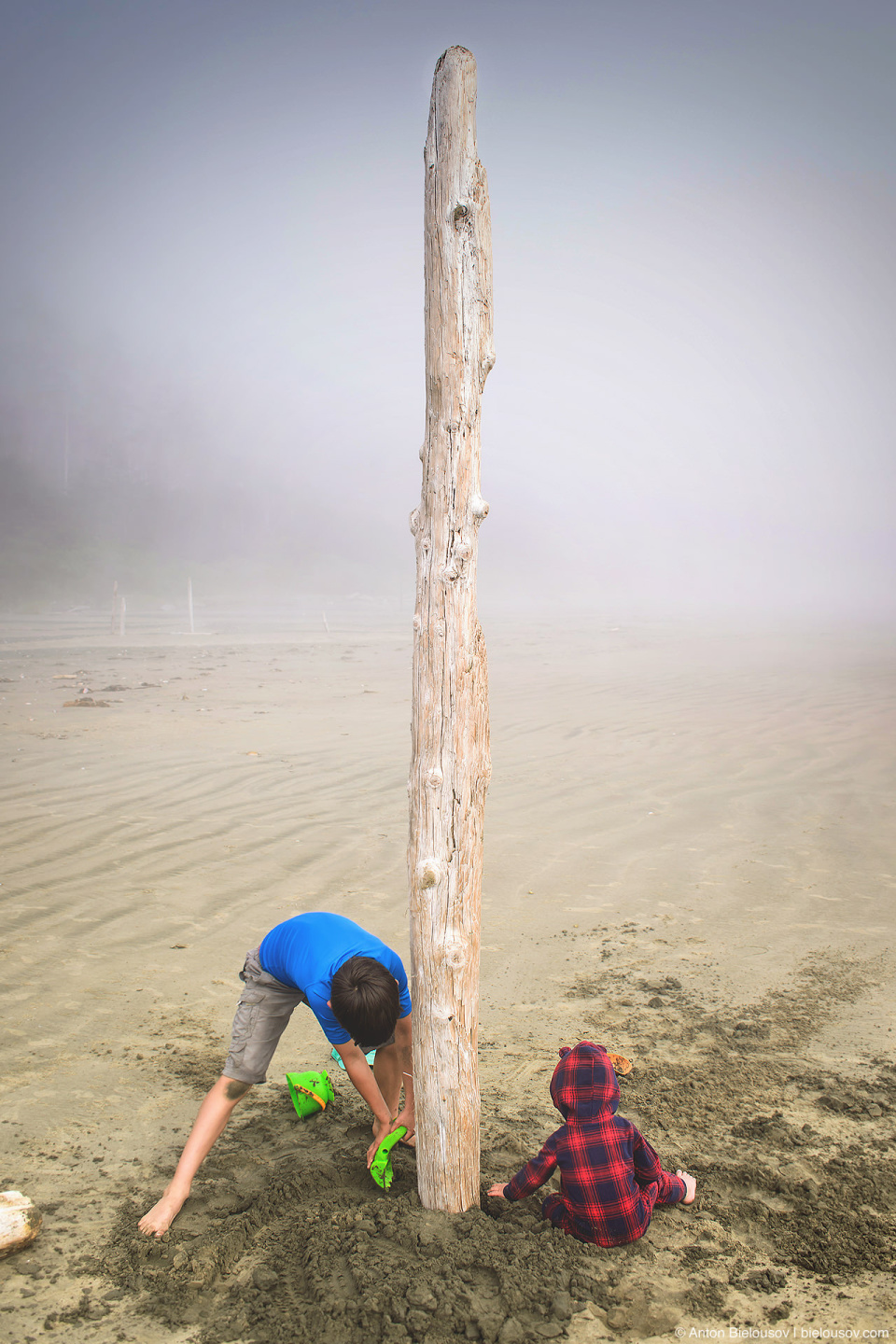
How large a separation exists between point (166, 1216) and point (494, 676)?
48.8 ft

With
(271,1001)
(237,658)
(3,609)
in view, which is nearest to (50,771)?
(271,1001)

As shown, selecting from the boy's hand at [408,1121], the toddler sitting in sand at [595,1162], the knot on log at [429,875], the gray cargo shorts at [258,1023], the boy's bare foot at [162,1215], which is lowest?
the boy's bare foot at [162,1215]

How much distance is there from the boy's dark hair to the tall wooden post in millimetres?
116

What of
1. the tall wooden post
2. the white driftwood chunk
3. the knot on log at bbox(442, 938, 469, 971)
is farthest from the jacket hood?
the white driftwood chunk

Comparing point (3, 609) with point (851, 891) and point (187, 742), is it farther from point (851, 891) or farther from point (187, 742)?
point (851, 891)

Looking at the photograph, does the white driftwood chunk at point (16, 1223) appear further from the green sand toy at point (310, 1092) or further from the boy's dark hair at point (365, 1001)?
the boy's dark hair at point (365, 1001)

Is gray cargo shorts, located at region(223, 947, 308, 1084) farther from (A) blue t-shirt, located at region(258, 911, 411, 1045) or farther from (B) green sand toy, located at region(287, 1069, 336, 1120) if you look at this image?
(B) green sand toy, located at region(287, 1069, 336, 1120)

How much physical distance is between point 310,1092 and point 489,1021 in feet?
3.68

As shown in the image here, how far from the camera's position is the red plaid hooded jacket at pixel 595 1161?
2262mm

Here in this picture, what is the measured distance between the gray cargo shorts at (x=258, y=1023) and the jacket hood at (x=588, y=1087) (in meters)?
0.85

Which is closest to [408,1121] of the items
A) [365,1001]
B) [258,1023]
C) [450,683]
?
[258,1023]

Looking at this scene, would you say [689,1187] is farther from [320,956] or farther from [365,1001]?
[320,956]

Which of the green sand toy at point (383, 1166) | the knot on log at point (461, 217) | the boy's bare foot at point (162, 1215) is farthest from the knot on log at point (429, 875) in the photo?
the knot on log at point (461, 217)

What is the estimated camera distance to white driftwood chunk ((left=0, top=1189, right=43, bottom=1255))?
2244 millimetres
